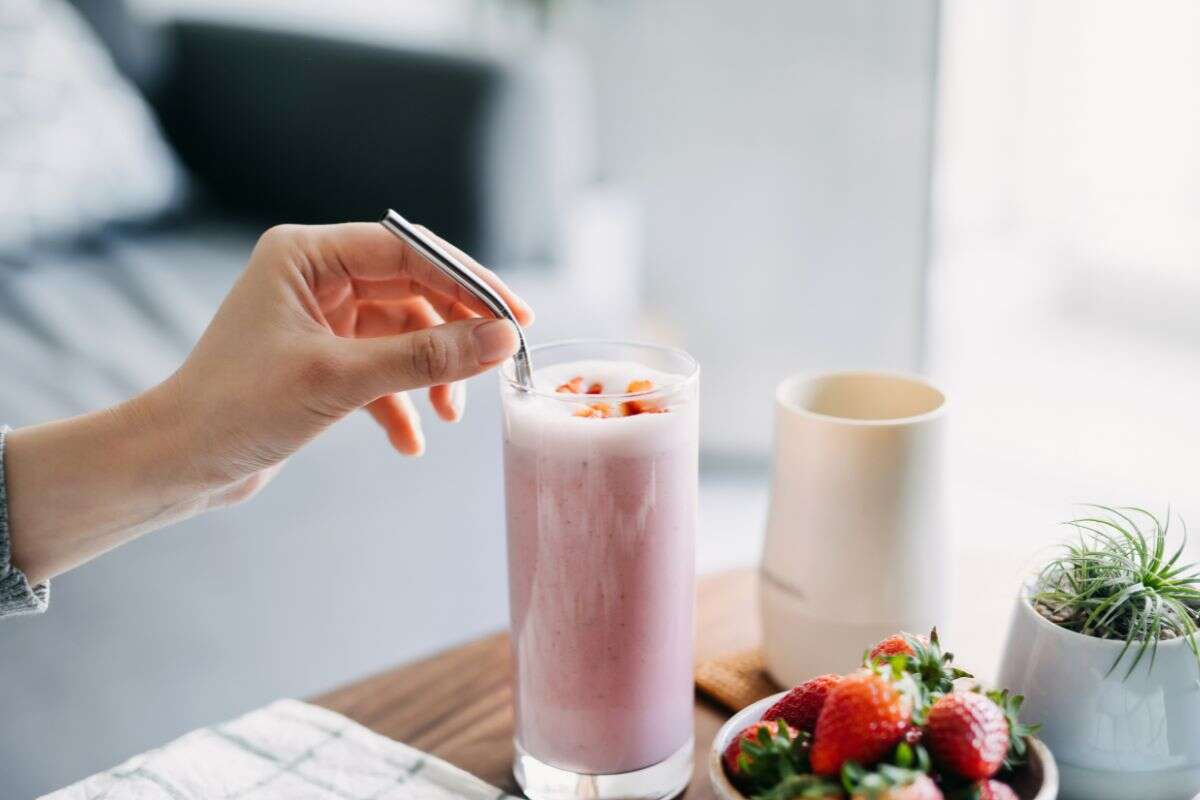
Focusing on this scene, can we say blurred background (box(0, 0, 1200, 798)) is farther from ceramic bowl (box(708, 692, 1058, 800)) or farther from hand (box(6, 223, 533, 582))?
hand (box(6, 223, 533, 582))

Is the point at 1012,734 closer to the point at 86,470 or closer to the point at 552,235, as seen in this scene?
the point at 86,470

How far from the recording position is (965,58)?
3.12m

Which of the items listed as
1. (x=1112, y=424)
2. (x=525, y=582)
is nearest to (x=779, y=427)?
(x=525, y=582)

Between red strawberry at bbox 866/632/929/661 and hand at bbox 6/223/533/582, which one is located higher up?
hand at bbox 6/223/533/582

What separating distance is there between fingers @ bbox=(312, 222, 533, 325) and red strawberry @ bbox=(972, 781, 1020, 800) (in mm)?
443

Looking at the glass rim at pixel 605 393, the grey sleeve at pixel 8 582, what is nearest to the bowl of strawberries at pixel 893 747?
the glass rim at pixel 605 393

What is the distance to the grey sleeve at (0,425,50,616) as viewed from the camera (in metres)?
0.78

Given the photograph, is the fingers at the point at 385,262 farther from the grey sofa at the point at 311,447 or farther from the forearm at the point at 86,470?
the grey sofa at the point at 311,447

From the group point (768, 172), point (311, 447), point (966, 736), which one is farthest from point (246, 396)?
point (768, 172)

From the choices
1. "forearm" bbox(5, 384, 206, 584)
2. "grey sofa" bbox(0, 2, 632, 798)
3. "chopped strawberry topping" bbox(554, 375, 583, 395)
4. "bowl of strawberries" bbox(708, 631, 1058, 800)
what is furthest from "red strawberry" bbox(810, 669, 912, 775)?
"grey sofa" bbox(0, 2, 632, 798)

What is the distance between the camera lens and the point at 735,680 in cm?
87

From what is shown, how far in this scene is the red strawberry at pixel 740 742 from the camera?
0.61 meters

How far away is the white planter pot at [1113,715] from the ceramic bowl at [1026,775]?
0.22 ft

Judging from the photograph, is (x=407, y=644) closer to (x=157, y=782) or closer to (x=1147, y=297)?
(x=157, y=782)
